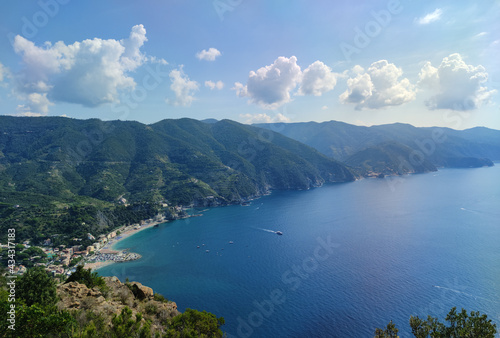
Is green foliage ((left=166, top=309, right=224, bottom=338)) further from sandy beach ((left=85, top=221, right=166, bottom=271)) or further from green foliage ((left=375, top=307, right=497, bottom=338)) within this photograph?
sandy beach ((left=85, top=221, right=166, bottom=271))

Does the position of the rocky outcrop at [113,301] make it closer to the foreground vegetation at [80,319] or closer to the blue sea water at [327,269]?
the foreground vegetation at [80,319]

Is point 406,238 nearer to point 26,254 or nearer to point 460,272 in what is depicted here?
point 460,272

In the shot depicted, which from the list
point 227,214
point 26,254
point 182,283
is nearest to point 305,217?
point 227,214

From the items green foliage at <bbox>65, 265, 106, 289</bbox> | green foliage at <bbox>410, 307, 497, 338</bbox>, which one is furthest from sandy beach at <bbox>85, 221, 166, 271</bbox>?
green foliage at <bbox>410, 307, 497, 338</bbox>

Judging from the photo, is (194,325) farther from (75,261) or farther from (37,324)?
(75,261)

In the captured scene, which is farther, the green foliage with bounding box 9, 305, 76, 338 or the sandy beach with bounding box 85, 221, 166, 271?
the sandy beach with bounding box 85, 221, 166, 271

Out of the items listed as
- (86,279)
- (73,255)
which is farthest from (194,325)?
(73,255)

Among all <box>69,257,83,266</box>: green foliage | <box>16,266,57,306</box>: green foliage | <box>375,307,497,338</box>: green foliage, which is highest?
<box>16,266,57,306</box>: green foliage
